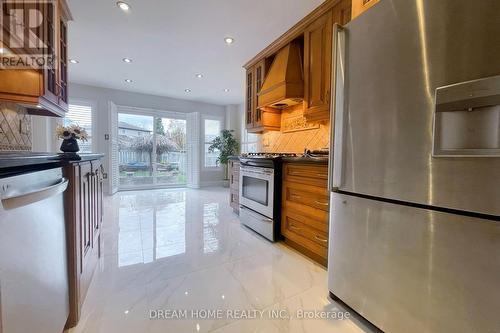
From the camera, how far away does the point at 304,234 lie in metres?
2.07

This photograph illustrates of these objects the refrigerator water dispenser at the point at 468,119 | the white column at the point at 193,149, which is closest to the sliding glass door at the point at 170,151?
the white column at the point at 193,149

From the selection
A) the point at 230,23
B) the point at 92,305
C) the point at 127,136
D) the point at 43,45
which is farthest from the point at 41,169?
the point at 127,136

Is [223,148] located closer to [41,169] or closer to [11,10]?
[11,10]

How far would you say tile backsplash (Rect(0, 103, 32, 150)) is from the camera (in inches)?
70.1

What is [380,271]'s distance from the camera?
115cm

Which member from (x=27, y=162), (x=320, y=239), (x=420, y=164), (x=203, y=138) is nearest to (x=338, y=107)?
(x=420, y=164)

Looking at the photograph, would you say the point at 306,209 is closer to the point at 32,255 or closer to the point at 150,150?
the point at 32,255

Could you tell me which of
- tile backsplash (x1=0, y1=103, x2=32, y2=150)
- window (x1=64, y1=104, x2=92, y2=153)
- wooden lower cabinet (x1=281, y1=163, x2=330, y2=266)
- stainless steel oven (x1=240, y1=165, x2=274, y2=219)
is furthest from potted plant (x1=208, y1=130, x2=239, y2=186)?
tile backsplash (x1=0, y1=103, x2=32, y2=150)

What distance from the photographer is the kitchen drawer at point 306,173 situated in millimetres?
1843

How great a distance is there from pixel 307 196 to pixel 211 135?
4.89 m

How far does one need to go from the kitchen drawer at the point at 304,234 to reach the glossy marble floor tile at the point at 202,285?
0.44ft

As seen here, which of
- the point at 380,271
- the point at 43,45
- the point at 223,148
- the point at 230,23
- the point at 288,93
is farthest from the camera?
the point at 223,148

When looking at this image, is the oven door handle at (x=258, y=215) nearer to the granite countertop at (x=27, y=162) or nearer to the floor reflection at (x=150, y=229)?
the floor reflection at (x=150, y=229)

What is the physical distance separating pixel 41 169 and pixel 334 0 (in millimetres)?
2597
